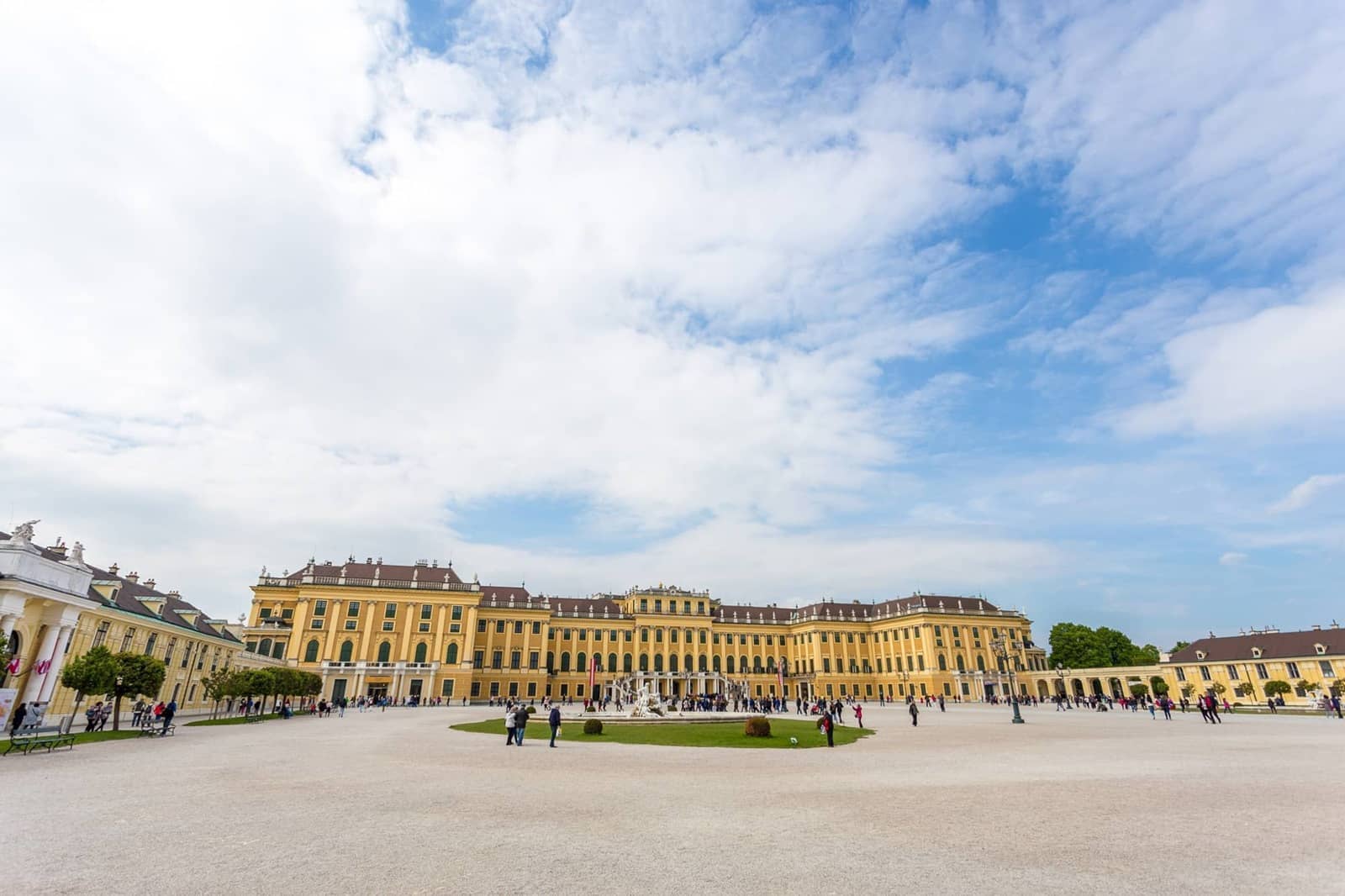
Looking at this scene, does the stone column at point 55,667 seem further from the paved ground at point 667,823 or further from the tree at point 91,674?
the paved ground at point 667,823

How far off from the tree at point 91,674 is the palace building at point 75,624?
192 cm

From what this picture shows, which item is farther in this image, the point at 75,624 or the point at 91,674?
the point at 75,624

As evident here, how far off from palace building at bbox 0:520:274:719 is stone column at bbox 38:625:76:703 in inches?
1.7

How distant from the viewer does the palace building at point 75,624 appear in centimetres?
2934

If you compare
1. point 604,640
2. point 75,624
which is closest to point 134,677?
point 75,624

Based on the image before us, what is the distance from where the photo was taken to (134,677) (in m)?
29.6

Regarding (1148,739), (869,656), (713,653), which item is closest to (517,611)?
(713,653)

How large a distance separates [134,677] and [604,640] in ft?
233

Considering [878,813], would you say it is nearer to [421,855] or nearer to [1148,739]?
[421,855]

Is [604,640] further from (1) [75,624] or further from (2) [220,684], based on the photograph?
(1) [75,624]

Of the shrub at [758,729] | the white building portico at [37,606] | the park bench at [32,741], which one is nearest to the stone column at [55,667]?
the white building portico at [37,606]

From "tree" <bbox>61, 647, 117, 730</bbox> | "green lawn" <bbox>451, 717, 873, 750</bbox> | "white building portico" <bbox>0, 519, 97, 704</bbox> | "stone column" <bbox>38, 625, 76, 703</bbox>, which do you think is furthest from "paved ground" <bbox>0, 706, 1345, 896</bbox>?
"stone column" <bbox>38, 625, 76, 703</bbox>

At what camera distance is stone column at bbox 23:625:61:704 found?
32156 millimetres

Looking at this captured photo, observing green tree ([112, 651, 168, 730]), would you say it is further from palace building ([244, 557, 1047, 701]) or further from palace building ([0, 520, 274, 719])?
palace building ([244, 557, 1047, 701])
